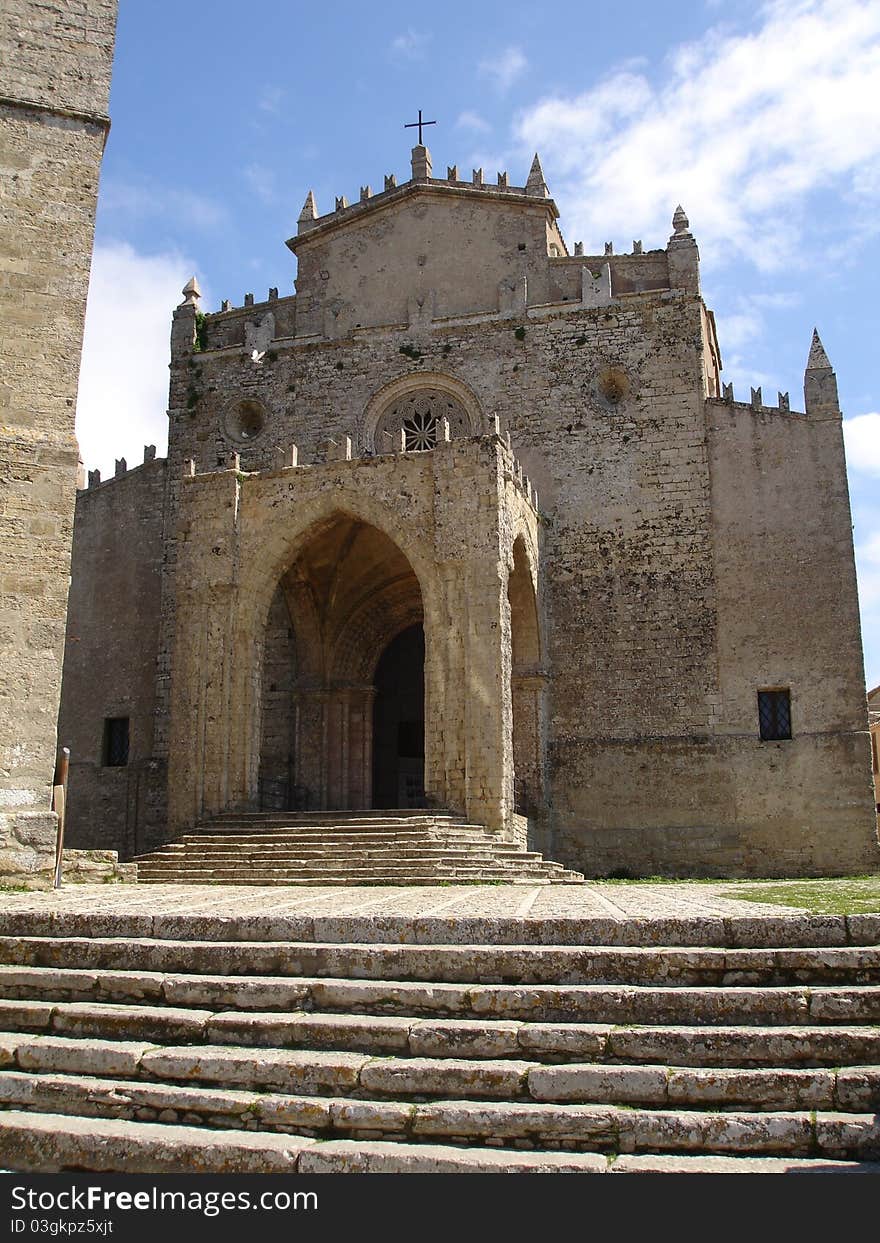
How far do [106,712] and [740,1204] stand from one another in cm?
2027

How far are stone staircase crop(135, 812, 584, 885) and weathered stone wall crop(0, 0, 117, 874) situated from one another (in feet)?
15.5

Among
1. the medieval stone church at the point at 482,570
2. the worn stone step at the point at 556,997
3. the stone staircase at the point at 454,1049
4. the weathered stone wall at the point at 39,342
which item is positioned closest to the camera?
the stone staircase at the point at 454,1049

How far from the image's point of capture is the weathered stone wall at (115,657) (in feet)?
70.4

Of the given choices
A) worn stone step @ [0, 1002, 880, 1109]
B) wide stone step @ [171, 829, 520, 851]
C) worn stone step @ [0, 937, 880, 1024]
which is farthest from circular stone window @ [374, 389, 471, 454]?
worn stone step @ [0, 1002, 880, 1109]

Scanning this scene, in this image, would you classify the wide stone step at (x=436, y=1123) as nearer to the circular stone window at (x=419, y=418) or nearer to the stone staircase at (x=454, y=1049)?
the stone staircase at (x=454, y=1049)

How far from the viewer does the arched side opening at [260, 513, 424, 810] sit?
20.2m

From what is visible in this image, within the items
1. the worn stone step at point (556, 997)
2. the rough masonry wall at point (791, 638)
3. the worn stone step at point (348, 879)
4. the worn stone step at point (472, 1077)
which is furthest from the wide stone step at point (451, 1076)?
the rough masonry wall at point (791, 638)

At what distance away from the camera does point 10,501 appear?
9.97 meters

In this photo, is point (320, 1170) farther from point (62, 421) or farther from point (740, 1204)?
point (62, 421)

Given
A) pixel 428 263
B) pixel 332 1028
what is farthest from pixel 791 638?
pixel 332 1028

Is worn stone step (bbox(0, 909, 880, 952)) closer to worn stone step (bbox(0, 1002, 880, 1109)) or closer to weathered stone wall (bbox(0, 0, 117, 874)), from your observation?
worn stone step (bbox(0, 1002, 880, 1109))

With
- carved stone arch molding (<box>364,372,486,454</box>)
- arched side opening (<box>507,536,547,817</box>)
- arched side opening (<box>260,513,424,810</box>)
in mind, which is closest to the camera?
arched side opening (<box>507,536,547,817</box>)

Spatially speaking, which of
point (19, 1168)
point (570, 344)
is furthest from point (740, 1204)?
point (570, 344)

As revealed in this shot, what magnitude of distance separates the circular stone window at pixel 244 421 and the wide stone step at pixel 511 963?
58.0 feet
